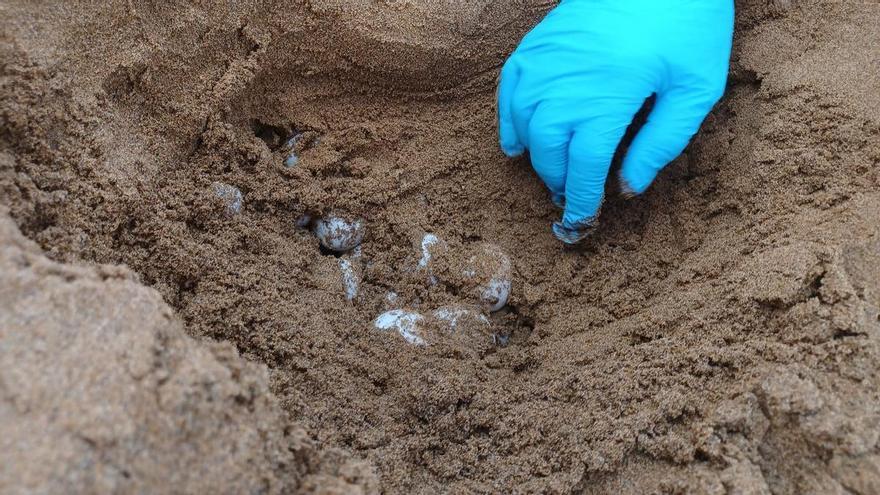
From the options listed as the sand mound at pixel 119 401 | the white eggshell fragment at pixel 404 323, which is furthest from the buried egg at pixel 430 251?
the sand mound at pixel 119 401

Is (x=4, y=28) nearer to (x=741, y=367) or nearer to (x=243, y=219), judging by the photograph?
(x=243, y=219)

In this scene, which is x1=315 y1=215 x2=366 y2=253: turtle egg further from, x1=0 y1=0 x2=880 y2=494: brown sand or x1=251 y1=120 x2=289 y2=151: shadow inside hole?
x1=251 y1=120 x2=289 y2=151: shadow inside hole

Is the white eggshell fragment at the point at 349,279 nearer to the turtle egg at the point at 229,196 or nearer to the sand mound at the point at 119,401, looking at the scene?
the turtle egg at the point at 229,196

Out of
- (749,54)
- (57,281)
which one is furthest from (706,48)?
(57,281)

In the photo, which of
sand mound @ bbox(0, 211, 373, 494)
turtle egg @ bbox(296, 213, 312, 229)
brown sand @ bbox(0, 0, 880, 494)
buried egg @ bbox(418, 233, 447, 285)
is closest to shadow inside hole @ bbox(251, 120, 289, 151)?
brown sand @ bbox(0, 0, 880, 494)

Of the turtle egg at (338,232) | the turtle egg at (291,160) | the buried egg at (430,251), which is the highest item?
the turtle egg at (291,160)

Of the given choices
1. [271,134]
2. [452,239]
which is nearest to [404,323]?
[452,239]

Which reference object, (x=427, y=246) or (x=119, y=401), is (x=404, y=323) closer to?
(x=427, y=246)
